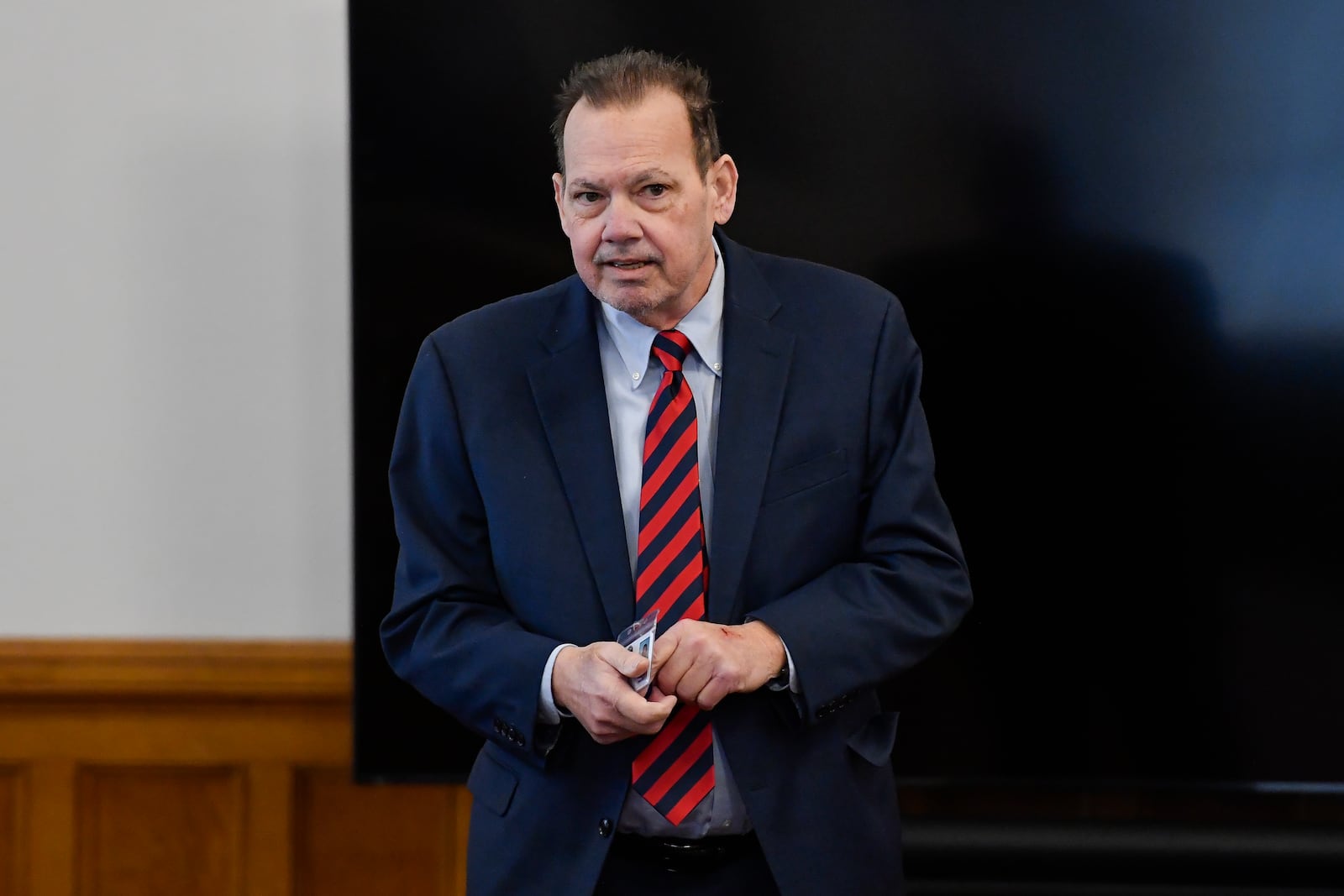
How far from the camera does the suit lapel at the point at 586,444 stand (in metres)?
1.67

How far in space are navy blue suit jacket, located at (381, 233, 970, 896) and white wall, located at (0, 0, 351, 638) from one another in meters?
1.06

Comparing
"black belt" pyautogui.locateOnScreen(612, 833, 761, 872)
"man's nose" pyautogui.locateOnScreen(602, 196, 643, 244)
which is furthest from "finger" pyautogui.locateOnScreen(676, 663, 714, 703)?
"man's nose" pyautogui.locateOnScreen(602, 196, 643, 244)

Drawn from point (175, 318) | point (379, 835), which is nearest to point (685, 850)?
point (379, 835)

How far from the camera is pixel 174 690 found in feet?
9.00

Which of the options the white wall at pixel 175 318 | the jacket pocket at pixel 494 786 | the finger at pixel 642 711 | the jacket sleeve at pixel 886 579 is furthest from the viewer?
the white wall at pixel 175 318

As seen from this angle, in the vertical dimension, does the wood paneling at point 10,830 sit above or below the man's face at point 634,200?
below

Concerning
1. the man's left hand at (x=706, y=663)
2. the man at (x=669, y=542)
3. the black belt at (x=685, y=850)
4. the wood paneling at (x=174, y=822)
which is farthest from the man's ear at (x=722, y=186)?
the wood paneling at (x=174, y=822)

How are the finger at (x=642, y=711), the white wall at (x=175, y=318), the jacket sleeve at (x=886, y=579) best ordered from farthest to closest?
the white wall at (x=175, y=318) < the jacket sleeve at (x=886, y=579) < the finger at (x=642, y=711)

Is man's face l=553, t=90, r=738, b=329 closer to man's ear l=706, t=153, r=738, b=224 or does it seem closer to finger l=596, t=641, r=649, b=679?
man's ear l=706, t=153, r=738, b=224

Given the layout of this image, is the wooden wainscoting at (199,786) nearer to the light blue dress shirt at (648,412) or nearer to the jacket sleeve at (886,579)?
the light blue dress shirt at (648,412)

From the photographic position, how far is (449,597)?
172cm

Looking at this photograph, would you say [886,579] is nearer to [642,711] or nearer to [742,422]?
[742,422]

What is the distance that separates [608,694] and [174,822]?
→ 165 cm

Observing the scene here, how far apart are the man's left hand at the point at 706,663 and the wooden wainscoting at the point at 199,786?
4.48 feet
